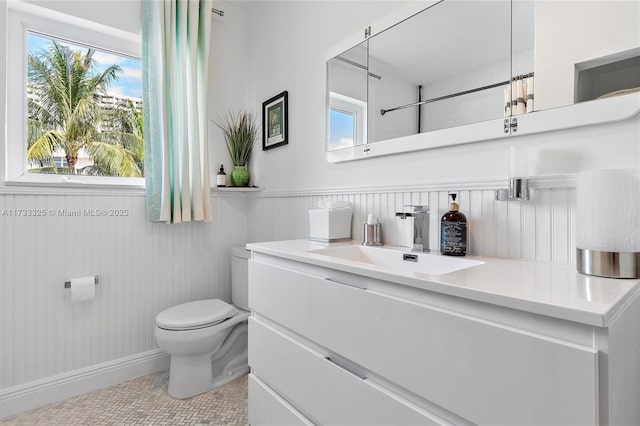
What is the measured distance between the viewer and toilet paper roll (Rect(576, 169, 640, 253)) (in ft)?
2.38

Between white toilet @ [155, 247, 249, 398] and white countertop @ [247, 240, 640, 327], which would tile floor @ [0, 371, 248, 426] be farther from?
white countertop @ [247, 240, 640, 327]

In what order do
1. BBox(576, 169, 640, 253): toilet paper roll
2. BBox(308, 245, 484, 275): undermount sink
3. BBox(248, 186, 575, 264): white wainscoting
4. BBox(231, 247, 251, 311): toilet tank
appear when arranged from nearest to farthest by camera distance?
1. BBox(576, 169, 640, 253): toilet paper roll
2. BBox(248, 186, 575, 264): white wainscoting
3. BBox(308, 245, 484, 275): undermount sink
4. BBox(231, 247, 251, 311): toilet tank

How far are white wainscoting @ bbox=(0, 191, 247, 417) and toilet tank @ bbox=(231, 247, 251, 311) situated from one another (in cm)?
20

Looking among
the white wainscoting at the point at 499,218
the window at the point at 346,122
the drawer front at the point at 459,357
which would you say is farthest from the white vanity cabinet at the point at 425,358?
the window at the point at 346,122

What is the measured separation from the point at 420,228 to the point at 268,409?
929 mm

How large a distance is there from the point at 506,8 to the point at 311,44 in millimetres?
1101

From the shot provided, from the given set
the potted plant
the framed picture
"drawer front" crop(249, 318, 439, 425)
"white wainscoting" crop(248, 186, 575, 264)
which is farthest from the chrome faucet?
the potted plant

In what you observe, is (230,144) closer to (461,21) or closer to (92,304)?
(92,304)

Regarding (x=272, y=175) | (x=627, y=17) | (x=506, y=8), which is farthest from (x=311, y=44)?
(x=627, y=17)

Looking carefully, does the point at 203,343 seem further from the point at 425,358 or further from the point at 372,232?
the point at 425,358

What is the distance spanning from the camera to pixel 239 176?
2326 mm

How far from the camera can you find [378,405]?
87 cm

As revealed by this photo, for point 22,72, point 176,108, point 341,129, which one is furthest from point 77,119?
point 341,129

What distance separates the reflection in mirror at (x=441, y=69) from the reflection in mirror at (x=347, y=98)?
5 centimetres
